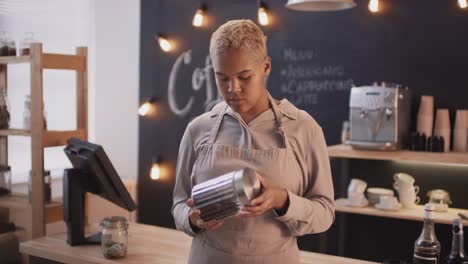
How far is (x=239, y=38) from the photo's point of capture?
1.36m

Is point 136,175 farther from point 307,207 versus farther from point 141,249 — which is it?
point 307,207

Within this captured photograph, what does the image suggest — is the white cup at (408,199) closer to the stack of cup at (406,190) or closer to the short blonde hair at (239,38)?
the stack of cup at (406,190)

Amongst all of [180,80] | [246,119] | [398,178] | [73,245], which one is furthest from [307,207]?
[180,80]

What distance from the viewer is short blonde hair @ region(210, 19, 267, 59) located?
4.47 ft

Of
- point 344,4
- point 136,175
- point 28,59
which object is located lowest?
point 136,175

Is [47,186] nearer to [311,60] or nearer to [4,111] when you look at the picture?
[4,111]

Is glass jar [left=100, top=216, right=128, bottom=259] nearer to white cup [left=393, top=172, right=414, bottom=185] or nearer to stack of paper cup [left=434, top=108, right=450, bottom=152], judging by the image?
white cup [left=393, top=172, right=414, bottom=185]

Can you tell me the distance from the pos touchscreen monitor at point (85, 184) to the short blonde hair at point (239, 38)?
1145mm

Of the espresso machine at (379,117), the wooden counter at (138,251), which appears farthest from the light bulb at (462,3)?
the wooden counter at (138,251)

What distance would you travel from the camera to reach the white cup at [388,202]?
3.50 metres

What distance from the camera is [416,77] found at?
3811 mm

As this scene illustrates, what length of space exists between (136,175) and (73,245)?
8.32ft

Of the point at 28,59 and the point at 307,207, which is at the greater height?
the point at 28,59

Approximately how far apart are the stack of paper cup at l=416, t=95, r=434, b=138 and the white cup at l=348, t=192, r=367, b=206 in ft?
1.83
